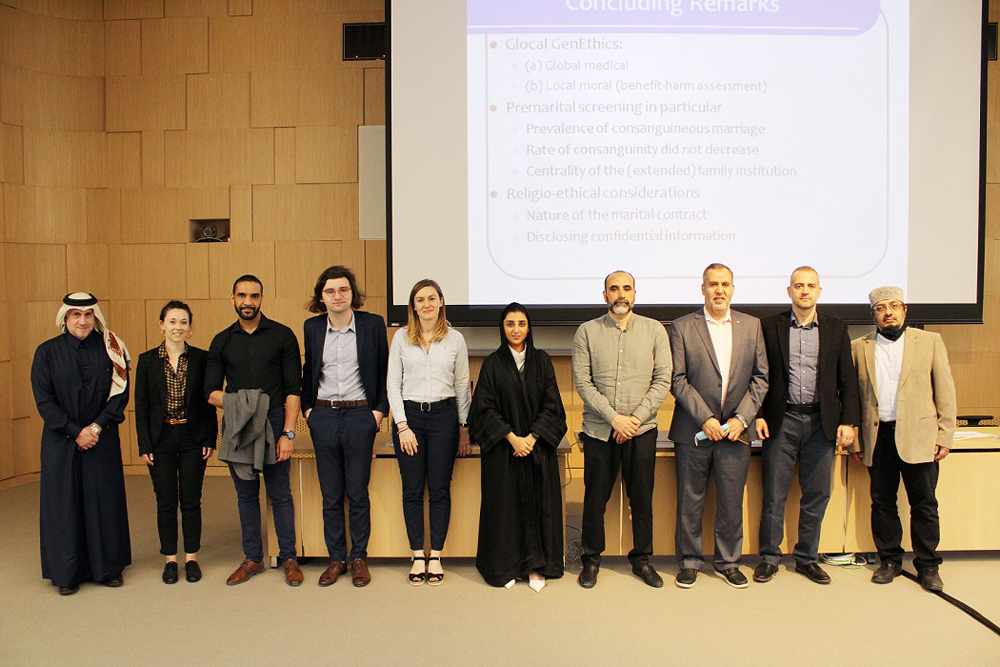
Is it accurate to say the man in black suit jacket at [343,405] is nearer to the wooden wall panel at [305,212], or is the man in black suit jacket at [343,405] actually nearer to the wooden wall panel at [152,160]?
the wooden wall panel at [305,212]

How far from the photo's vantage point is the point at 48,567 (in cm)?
338

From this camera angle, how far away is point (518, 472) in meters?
3.46

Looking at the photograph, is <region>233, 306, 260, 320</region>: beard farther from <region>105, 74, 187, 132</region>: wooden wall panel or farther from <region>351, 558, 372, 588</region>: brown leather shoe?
<region>105, 74, 187, 132</region>: wooden wall panel

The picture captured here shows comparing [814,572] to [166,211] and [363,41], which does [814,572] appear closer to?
[363,41]

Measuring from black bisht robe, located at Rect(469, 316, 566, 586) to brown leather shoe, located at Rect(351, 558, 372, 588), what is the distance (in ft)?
1.88

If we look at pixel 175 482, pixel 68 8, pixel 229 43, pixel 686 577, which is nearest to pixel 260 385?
pixel 175 482

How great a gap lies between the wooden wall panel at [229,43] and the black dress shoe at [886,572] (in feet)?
17.8

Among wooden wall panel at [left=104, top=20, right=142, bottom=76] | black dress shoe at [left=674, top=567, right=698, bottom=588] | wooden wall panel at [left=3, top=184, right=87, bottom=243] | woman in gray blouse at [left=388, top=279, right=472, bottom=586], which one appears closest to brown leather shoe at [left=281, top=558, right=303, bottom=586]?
woman in gray blouse at [left=388, top=279, right=472, bottom=586]

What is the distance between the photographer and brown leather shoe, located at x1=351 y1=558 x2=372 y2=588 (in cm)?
346

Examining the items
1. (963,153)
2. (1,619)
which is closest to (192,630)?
(1,619)

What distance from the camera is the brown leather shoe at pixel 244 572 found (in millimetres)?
3475

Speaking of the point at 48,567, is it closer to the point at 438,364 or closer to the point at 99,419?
the point at 99,419

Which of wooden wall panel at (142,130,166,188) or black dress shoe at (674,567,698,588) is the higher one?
wooden wall panel at (142,130,166,188)

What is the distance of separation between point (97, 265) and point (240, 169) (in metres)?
1.39
